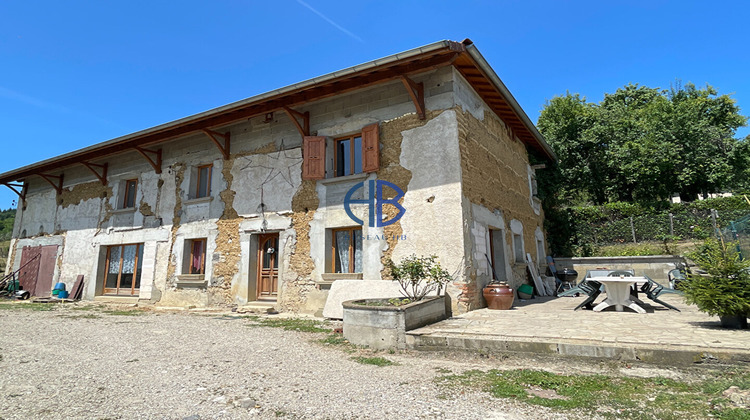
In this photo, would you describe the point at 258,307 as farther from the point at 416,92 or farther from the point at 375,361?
the point at 416,92

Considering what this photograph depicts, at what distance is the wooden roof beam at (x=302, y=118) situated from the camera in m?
9.27

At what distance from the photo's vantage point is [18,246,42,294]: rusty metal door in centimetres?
1402

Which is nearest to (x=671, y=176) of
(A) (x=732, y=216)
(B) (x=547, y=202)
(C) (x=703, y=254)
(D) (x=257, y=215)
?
(A) (x=732, y=216)

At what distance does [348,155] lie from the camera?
9.41 metres

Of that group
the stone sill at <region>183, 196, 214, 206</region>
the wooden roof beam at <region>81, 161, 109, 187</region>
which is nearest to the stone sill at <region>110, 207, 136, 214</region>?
the wooden roof beam at <region>81, 161, 109, 187</region>

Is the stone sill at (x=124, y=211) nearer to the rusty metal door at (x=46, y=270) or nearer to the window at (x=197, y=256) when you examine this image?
the window at (x=197, y=256)

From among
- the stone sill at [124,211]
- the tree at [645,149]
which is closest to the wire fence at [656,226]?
the tree at [645,149]

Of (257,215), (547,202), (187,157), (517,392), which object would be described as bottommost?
(517,392)

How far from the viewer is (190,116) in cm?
1002

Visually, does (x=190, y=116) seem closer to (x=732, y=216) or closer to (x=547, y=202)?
(x=547, y=202)

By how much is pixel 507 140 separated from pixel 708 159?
10.8 meters

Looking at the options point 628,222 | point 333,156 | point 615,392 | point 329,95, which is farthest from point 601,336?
point 628,222

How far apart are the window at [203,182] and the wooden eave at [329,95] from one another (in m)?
1.16

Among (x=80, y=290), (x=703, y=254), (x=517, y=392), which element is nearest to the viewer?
(x=517, y=392)
